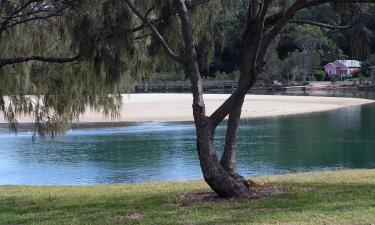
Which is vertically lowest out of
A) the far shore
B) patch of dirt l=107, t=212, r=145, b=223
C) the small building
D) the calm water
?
the calm water

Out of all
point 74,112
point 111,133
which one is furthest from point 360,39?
point 111,133

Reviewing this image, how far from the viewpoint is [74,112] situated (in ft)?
36.7

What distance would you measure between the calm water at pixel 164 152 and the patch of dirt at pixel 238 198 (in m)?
9.70

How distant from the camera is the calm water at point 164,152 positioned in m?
20.1

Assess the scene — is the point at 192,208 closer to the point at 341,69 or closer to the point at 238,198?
the point at 238,198

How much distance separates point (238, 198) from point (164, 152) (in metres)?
18.1

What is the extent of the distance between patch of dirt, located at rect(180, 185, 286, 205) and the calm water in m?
9.70

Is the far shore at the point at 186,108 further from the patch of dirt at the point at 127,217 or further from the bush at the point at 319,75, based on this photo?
the patch of dirt at the point at 127,217

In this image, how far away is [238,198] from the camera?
7.30 metres

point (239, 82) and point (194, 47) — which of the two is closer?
point (239, 82)

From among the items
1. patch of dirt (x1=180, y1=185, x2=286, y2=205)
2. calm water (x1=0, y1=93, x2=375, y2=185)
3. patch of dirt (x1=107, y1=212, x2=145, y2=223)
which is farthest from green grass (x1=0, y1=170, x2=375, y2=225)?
calm water (x1=0, y1=93, x2=375, y2=185)

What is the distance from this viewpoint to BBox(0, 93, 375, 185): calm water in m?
20.1

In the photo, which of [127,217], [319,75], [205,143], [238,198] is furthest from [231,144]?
[319,75]

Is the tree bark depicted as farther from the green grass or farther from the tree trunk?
the green grass
